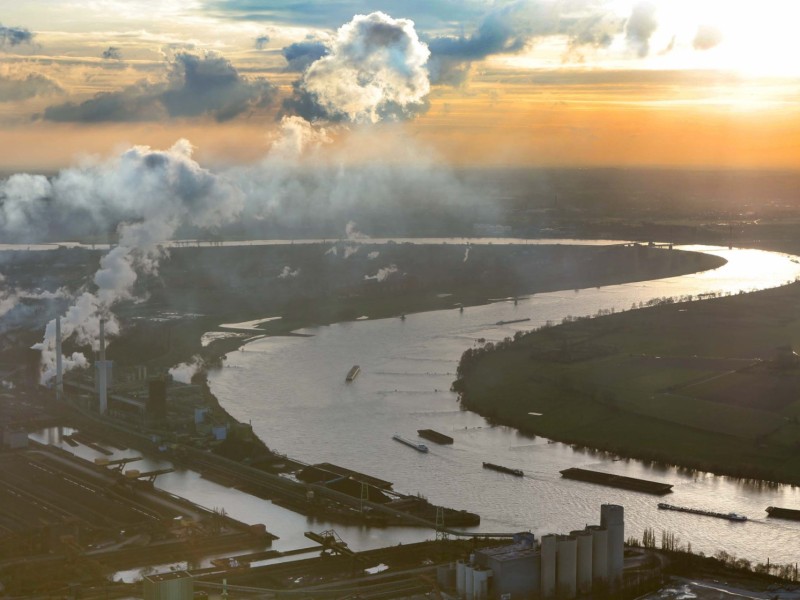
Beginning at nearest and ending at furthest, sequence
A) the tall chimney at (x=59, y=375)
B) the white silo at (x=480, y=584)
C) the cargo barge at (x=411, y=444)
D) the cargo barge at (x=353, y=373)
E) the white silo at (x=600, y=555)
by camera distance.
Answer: the white silo at (x=480, y=584), the white silo at (x=600, y=555), the cargo barge at (x=411, y=444), the tall chimney at (x=59, y=375), the cargo barge at (x=353, y=373)

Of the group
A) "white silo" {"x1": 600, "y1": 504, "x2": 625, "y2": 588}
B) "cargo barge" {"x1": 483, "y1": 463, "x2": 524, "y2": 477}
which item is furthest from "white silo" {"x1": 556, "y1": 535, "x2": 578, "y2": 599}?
"cargo barge" {"x1": 483, "y1": 463, "x2": 524, "y2": 477}

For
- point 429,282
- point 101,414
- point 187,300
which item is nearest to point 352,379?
point 101,414

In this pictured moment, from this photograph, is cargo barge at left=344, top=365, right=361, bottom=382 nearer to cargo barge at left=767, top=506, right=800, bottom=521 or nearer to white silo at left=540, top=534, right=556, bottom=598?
cargo barge at left=767, top=506, right=800, bottom=521

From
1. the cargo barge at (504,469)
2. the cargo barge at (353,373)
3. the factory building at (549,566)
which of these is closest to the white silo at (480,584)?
the factory building at (549,566)

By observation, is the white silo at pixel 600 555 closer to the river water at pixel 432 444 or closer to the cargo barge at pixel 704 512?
the river water at pixel 432 444

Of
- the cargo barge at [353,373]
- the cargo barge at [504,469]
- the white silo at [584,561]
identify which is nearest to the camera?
the white silo at [584,561]

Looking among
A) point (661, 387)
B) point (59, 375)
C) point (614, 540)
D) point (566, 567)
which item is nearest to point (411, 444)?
point (661, 387)
